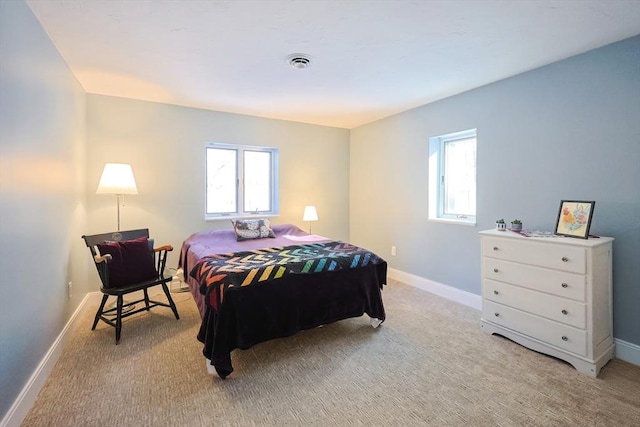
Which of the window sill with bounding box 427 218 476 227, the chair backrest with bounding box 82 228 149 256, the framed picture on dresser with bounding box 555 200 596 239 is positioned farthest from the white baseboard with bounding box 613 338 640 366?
the chair backrest with bounding box 82 228 149 256

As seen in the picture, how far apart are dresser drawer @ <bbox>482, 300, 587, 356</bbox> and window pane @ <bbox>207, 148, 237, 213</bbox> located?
318 centimetres

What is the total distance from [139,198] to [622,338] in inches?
180

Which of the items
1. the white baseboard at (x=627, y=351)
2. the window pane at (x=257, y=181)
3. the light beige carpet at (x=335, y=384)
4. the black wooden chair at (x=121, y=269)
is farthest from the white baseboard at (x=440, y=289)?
the black wooden chair at (x=121, y=269)

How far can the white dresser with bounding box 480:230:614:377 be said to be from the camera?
1975 millimetres

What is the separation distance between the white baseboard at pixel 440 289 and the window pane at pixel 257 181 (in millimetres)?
2054

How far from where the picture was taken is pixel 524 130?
267 centimetres

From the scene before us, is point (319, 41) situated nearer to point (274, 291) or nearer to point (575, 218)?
point (274, 291)

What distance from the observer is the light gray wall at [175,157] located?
323 centimetres

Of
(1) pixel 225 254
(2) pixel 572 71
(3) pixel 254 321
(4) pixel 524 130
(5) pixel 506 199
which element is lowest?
(3) pixel 254 321

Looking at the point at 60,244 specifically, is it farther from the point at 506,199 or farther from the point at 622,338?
the point at 622,338

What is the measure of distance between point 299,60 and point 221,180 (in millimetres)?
2117

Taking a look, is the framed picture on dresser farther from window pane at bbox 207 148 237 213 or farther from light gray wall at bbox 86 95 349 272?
window pane at bbox 207 148 237 213

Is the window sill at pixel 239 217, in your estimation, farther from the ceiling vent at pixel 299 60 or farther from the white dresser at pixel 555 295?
the white dresser at pixel 555 295

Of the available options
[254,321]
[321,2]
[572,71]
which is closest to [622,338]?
[572,71]
